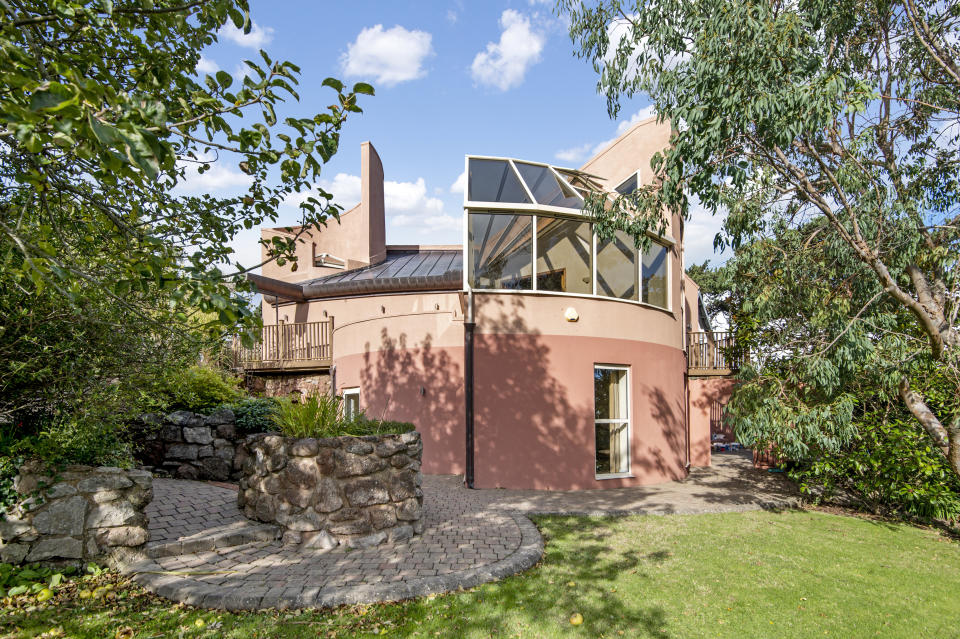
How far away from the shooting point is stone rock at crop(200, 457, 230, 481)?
28.3 feet

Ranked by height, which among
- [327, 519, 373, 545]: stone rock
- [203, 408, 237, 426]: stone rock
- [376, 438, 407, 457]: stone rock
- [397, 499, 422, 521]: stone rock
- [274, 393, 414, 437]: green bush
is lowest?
[327, 519, 373, 545]: stone rock

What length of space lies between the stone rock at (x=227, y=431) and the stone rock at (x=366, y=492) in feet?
13.7

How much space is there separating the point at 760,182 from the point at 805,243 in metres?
1.38

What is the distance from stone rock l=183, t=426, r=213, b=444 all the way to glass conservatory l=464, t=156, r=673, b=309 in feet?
16.4

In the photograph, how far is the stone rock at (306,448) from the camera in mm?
5477

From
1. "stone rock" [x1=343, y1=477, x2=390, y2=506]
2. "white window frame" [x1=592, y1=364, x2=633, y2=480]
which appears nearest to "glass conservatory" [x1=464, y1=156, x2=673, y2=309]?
"white window frame" [x1=592, y1=364, x2=633, y2=480]

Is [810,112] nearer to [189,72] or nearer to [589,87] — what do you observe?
[589,87]

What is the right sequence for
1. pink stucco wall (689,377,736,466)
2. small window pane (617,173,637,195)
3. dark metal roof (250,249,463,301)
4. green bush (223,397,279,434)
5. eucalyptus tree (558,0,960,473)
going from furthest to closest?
1. pink stucco wall (689,377,736,466)
2. dark metal roof (250,249,463,301)
3. small window pane (617,173,637,195)
4. green bush (223,397,279,434)
5. eucalyptus tree (558,0,960,473)

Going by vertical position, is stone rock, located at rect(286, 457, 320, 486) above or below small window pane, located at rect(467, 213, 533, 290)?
below

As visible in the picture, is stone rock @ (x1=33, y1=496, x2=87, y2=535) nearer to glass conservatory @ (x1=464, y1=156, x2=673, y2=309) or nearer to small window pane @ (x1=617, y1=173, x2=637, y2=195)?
glass conservatory @ (x1=464, y1=156, x2=673, y2=309)

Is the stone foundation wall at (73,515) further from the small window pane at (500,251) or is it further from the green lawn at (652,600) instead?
the small window pane at (500,251)

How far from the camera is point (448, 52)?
27.5 feet

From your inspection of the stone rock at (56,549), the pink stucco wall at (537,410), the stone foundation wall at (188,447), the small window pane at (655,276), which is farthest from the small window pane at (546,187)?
the stone rock at (56,549)

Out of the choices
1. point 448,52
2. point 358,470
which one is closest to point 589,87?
point 448,52
